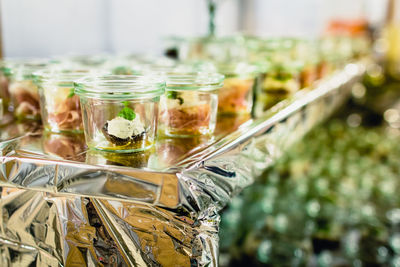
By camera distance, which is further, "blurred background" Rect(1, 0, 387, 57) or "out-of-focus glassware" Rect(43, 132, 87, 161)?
"blurred background" Rect(1, 0, 387, 57)

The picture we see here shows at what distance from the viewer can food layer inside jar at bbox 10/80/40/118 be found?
1.08 metres

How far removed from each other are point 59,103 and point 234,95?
1.63 ft

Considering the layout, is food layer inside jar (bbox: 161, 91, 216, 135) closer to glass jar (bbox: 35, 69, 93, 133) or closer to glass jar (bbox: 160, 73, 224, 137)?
glass jar (bbox: 160, 73, 224, 137)

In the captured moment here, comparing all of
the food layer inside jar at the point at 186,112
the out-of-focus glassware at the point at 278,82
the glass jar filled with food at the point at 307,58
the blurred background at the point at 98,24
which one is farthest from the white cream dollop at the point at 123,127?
the blurred background at the point at 98,24

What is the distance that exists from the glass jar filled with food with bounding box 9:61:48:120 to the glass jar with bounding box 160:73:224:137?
39cm

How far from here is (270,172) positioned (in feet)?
8.05

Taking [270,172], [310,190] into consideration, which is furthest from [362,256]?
[270,172]

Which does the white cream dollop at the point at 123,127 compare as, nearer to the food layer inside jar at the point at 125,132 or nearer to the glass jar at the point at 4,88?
the food layer inside jar at the point at 125,132

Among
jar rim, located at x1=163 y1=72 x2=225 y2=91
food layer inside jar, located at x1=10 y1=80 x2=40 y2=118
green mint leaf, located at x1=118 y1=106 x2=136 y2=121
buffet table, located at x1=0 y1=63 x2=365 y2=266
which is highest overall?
jar rim, located at x1=163 y1=72 x2=225 y2=91

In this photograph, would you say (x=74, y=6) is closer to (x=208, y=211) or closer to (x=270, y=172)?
(x=270, y=172)

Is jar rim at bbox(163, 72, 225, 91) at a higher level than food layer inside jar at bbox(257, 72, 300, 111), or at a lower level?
higher

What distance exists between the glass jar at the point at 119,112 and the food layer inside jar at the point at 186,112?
0.09 m

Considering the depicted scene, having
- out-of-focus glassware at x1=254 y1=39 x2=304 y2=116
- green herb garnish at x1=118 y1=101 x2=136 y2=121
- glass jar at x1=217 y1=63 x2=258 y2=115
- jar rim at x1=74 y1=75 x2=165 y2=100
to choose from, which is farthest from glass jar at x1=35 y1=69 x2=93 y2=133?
out-of-focus glassware at x1=254 y1=39 x2=304 y2=116

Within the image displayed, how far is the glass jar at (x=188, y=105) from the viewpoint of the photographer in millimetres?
922
